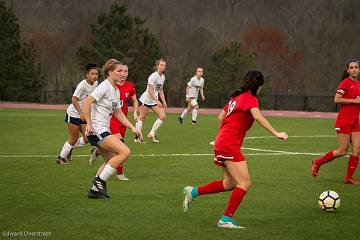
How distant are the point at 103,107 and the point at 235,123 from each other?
281cm

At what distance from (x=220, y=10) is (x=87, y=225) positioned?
3936 inches

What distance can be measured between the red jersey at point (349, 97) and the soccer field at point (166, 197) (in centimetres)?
114

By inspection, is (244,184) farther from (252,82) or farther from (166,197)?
(166,197)

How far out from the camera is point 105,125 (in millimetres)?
11539

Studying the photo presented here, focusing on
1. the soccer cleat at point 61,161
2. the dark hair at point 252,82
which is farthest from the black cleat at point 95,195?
the soccer cleat at point 61,161

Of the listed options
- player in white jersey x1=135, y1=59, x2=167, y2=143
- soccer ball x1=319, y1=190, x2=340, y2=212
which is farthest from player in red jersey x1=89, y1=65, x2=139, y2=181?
player in white jersey x1=135, y1=59, x2=167, y2=143

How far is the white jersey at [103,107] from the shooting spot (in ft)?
37.6

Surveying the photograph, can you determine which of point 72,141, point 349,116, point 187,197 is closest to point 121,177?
point 72,141

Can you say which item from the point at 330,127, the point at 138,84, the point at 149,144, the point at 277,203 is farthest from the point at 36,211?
the point at 138,84

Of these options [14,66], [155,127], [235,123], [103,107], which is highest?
[235,123]

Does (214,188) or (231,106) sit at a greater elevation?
(231,106)

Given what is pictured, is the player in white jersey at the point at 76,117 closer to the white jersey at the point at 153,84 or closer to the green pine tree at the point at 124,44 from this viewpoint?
the white jersey at the point at 153,84

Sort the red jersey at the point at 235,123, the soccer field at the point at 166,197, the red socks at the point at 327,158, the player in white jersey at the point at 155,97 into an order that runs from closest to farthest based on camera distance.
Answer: the soccer field at the point at 166,197, the red jersey at the point at 235,123, the red socks at the point at 327,158, the player in white jersey at the point at 155,97

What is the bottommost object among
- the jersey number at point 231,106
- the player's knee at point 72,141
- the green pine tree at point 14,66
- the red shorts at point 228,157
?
the green pine tree at point 14,66
